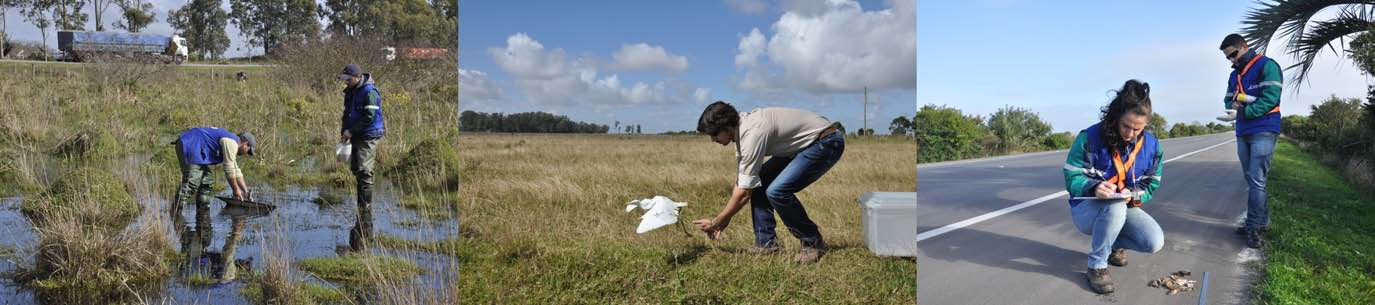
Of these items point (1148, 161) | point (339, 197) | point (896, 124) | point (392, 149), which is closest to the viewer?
point (1148, 161)

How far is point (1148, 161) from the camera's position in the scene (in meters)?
3.18

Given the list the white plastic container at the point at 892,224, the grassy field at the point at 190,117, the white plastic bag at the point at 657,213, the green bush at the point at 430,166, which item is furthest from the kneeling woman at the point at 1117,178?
the green bush at the point at 430,166

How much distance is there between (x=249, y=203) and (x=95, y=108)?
Answer: 109 inches

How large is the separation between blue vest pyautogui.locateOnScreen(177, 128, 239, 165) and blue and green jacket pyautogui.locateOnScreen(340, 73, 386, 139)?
1114 millimetres

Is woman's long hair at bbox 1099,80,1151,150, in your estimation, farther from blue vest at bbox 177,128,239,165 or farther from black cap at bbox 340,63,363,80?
blue vest at bbox 177,128,239,165

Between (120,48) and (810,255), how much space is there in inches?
319

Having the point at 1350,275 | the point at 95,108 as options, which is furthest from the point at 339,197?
the point at 1350,275

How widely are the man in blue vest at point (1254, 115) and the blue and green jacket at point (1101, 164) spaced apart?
431 millimetres

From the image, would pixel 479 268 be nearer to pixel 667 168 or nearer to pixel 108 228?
pixel 667 168

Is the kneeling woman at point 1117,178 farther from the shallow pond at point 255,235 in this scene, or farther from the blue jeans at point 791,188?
the shallow pond at point 255,235

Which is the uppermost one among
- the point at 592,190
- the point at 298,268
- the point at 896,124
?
the point at 896,124

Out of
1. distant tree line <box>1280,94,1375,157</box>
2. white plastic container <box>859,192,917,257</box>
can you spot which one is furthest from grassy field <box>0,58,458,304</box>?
distant tree line <box>1280,94,1375,157</box>

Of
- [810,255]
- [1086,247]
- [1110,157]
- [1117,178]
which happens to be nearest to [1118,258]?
[1086,247]

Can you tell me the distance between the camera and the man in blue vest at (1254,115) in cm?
314
